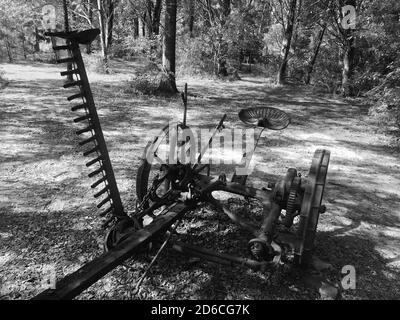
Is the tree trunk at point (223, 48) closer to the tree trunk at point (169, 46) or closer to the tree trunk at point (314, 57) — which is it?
the tree trunk at point (314, 57)

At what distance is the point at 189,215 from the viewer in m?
4.78

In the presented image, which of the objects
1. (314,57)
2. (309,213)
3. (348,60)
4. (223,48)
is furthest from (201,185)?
(314,57)

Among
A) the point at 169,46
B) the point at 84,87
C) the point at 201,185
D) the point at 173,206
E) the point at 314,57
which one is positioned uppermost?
the point at 169,46

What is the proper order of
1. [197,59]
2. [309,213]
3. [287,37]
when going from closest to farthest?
[309,213] < [287,37] < [197,59]

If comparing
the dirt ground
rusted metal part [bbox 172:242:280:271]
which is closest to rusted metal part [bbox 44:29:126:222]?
rusted metal part [bbox 172:242:280:271]

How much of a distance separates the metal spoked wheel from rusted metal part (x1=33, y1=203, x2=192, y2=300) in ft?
4.29

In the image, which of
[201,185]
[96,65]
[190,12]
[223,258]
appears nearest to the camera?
[223,258]

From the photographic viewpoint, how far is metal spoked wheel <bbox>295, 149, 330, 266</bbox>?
319 cm

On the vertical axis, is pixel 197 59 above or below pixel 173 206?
above

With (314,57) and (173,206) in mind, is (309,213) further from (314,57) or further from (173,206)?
(314,57)

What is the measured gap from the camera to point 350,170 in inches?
277

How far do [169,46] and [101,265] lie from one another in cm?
1106
